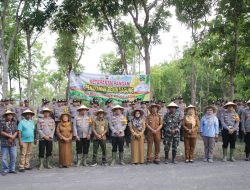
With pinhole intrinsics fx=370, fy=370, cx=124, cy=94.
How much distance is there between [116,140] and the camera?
11594 mm

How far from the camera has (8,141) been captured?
10.3 meters

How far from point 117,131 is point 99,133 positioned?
0.57m

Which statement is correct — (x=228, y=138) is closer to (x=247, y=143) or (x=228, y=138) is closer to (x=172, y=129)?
(x=247, y=143)

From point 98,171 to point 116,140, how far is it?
165 cm

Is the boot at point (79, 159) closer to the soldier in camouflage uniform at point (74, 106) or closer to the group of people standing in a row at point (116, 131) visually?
the group of people standing in a row at point (116, 131)

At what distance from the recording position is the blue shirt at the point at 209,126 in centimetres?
1194

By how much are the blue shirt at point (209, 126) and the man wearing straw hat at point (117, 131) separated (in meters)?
2.62

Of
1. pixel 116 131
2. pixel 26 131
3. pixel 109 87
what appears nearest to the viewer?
pixel 26 131

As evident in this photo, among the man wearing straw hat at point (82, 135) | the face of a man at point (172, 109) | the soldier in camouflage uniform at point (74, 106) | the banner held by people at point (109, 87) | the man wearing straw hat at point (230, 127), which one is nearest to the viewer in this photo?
the man wearing straw hat at point (82, 135)

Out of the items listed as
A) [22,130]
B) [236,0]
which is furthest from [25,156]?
[236,0]

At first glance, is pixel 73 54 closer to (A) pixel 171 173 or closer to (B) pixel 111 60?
(B) pixel 111 60

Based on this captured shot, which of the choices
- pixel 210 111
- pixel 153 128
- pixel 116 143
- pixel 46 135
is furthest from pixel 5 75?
pixel 210 111

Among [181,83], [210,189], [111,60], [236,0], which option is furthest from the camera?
[181,83]

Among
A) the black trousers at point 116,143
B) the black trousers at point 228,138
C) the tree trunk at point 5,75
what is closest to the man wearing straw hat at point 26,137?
the black trousers at point 116,143
